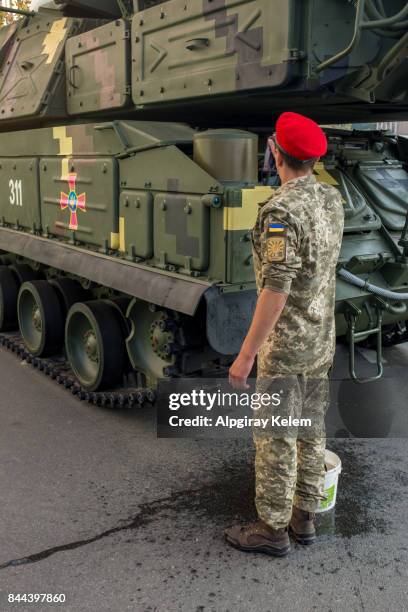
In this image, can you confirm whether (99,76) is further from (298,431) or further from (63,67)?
(298,431)

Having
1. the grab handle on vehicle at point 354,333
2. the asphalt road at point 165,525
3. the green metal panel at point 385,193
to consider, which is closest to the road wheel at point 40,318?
the asphalt road at point 165,525

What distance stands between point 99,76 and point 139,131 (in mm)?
1199

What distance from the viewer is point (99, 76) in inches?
212

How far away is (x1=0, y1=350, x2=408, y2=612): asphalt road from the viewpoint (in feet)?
9.95

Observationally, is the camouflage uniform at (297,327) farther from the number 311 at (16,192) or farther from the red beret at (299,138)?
the number 311 at (16,192)

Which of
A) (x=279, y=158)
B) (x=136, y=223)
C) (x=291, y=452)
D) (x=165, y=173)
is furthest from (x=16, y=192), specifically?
(x=291, y=452)

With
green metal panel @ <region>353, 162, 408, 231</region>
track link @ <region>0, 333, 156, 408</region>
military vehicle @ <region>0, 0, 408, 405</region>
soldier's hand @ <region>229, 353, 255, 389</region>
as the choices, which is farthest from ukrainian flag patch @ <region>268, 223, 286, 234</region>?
green metal panel @ <region>353, 162, 408, 231</region>

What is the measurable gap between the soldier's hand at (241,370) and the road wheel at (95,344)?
217 centimetres

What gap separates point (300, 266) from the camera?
2875mm

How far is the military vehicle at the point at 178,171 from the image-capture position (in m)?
3.90

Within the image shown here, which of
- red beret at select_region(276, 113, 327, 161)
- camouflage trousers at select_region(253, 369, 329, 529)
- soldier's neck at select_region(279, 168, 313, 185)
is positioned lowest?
camouflage trousers at select_region(253, 369, 329, 529)

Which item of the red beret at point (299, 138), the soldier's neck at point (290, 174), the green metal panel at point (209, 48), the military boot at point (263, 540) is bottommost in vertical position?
the military boot at point (263, 540)

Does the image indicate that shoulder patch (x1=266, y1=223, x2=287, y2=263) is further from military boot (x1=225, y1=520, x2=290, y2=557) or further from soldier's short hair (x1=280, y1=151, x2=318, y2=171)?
military boot (x1=225, y1=520, x2=290, y2=557)

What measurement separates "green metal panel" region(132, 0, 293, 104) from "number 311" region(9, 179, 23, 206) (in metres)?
1.84
